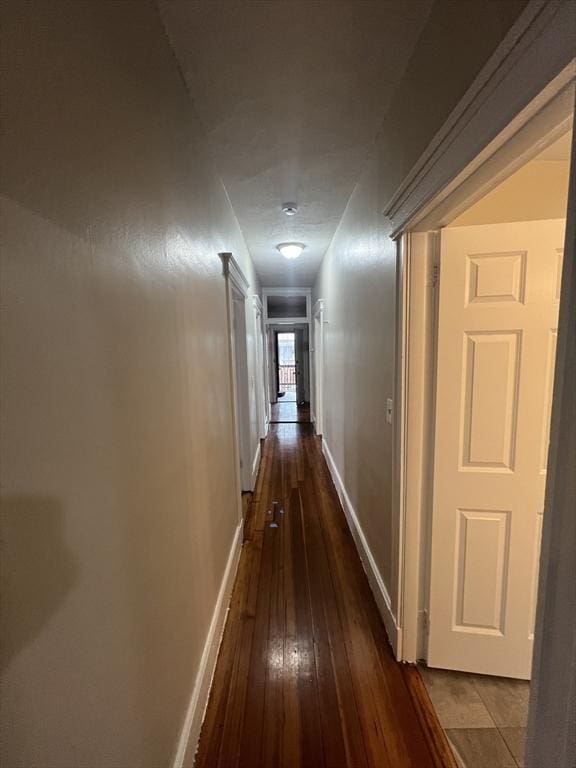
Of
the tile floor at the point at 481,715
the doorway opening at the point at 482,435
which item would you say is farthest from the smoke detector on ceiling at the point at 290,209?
the tile floor at the point at 481,715

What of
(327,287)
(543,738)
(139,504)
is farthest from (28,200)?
(327,287)

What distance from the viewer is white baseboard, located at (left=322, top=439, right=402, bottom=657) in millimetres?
1609

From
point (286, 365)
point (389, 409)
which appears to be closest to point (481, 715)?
point (389, 409)

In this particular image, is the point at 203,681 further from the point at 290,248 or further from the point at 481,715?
the point at 290,248

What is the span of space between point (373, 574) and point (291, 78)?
248cm

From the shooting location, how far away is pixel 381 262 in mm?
1734

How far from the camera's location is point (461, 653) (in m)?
1.51

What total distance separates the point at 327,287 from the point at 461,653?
339cm

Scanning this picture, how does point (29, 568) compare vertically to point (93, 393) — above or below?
below

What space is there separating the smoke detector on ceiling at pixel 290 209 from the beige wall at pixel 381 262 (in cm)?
41

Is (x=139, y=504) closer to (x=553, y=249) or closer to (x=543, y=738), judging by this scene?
(x=543, y=738)

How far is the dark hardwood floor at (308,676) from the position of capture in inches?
48.5

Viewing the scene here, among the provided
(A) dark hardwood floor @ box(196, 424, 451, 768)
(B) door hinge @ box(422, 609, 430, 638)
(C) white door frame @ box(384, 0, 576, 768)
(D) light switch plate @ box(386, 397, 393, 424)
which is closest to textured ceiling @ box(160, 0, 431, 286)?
(C) white door frame @ box(384, 0, 576, 768)

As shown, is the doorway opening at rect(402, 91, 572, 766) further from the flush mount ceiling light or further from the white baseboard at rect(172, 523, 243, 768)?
the flush mount ceiling light
